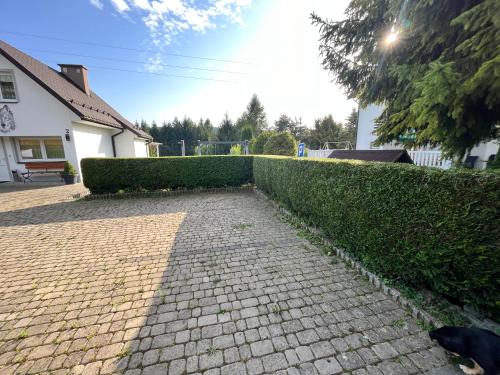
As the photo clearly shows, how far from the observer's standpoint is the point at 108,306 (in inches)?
100

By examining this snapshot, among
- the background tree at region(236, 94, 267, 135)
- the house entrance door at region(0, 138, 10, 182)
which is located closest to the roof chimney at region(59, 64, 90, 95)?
the house entrance door at region(0, 138, 10, 182)

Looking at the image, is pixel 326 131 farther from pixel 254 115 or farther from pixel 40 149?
pixel 40 149

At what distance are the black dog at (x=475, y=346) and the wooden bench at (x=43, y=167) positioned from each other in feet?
52.5

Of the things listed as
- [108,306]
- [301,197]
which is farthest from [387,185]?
[108,306]

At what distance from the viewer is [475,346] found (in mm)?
1647

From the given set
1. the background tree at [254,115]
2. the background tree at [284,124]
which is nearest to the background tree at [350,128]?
the background tree at [284,124]

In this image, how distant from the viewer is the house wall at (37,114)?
35.8 feet

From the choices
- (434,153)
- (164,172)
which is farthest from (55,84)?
(434,153)

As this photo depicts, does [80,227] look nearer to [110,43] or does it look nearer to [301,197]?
[301,197]

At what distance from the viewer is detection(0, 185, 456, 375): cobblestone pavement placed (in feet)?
6.11

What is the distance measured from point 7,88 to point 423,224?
58.5ft

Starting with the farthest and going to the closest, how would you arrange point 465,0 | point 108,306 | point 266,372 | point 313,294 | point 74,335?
point 465,0
point 313,294
point 108,306
point 74,335
point 266,372

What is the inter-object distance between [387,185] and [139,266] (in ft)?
12.8

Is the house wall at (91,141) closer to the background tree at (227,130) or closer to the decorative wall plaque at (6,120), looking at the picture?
the decorative wall plaque at (6,120)
